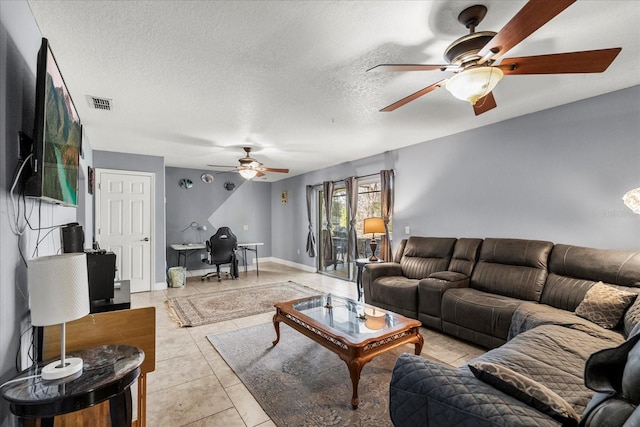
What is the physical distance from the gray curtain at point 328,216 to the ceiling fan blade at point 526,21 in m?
4.84

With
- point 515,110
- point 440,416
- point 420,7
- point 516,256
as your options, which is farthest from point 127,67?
point 516,256

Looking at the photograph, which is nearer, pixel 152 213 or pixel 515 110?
pixel 515 110

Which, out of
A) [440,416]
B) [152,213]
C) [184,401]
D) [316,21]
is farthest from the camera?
[152,213]

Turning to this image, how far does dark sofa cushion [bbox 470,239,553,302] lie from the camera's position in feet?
9.57

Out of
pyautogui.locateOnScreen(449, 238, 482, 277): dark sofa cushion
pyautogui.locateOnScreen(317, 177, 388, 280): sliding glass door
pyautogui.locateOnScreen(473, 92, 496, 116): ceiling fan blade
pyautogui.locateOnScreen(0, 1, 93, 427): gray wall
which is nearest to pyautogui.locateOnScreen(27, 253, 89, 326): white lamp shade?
pyautogui.locateOnScreen(0, 1, 93, 427): gray wall

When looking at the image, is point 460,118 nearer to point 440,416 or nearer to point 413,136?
point 413,136

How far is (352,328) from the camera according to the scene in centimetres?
243

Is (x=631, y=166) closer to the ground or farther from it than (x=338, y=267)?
farther from it

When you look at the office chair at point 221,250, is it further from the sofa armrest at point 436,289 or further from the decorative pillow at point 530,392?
the decorative pillow at point 530,392

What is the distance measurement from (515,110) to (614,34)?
1.36 m

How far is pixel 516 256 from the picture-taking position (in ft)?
10.3

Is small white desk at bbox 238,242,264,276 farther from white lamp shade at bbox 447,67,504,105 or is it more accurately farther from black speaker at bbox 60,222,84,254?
white lamp shade at bbox 447,67,504,105

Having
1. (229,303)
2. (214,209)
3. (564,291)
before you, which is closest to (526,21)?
(564,291)

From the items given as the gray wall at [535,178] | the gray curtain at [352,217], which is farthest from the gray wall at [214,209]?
the gray wall at [535,178]
